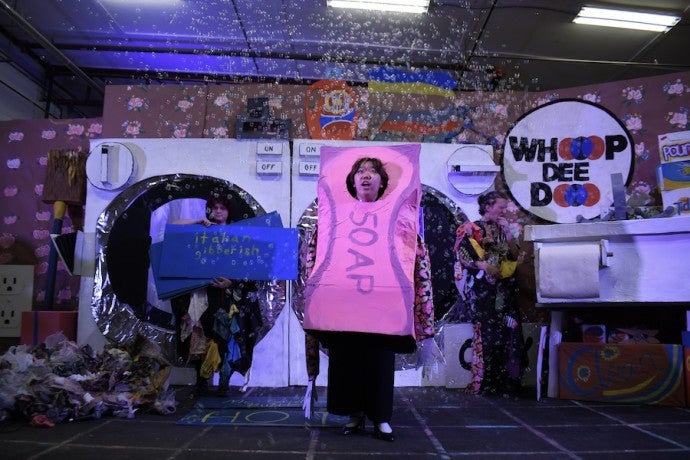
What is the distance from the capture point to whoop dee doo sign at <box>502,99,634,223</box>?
4398 millimetres

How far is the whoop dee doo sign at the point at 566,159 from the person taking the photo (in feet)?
14.4

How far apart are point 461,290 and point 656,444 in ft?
5.69

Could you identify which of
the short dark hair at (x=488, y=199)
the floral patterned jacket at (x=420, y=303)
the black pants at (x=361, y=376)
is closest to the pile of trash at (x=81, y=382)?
the floral patterned jacket at (x=420, y=303)

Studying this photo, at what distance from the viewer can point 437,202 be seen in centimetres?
441

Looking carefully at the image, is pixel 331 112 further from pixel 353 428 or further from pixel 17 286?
pixel 17 286

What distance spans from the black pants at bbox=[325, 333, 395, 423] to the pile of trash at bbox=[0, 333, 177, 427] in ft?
3.84

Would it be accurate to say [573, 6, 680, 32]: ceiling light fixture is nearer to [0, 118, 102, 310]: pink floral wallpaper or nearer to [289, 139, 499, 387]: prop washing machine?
[289, 139, 499, 387]: prop washing machine

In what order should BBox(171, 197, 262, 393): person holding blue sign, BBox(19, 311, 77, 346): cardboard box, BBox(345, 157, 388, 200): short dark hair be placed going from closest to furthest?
BBox(345, 157, 388, 200): short dark hair, BBox(171, 197, 262, 393): person holding blue sign, BBox(19, 311, 77, 346): cardboard box

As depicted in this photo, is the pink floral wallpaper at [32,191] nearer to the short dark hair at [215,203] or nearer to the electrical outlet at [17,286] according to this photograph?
the electrical outlet at [17,286]

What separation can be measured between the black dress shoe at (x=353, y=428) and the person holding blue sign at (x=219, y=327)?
1326mm

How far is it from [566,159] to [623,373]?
1868 mm

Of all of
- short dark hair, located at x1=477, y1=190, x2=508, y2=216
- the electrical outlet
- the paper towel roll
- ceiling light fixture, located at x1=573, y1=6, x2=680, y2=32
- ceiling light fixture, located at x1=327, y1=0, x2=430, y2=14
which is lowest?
the electrical outlet

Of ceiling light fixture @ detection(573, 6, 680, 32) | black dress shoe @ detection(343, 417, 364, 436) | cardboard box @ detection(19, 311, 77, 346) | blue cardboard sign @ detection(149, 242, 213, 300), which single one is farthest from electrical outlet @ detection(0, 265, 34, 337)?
ceiling light fixture @ detection(573, 6, 680, 32)

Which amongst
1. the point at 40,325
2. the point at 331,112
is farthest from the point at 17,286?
the point at 331,112
